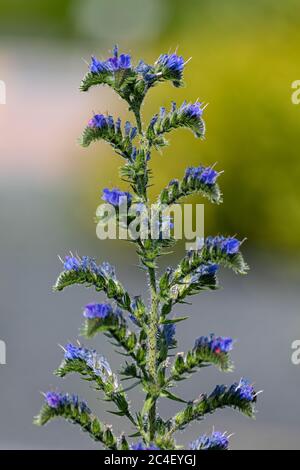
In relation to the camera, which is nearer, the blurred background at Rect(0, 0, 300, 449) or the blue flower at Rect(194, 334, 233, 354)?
the blue flower at Rect(194, 334, 233, 354)

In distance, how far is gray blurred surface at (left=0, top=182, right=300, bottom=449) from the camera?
8.80 metres

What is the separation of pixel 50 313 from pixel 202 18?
6150 millimetres

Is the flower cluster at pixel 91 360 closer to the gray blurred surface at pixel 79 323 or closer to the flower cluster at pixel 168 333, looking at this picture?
the flower cluster at pixel 168 333

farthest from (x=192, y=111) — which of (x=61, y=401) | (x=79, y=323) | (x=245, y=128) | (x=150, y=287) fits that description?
(x=245, y=128)

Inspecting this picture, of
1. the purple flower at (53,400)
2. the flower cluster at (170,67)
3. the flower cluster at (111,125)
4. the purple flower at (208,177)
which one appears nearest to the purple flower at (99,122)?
the flower cluster at (111,125)

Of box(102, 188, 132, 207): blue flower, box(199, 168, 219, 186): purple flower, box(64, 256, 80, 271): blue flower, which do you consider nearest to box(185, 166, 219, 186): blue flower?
box(199, 168, 219, 186): purple flower

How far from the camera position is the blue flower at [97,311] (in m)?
2.88

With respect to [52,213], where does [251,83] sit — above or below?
above

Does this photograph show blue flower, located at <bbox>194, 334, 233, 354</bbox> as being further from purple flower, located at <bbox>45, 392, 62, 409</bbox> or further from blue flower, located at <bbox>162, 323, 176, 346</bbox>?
purple flower, located at <bbox>45, 392, 62, 409</bbox>

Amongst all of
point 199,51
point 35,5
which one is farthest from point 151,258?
point 35,5

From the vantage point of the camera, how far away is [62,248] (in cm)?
1562

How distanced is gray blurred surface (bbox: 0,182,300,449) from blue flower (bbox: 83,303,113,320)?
5243 mm

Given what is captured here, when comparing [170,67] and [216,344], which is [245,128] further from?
[216,344]
